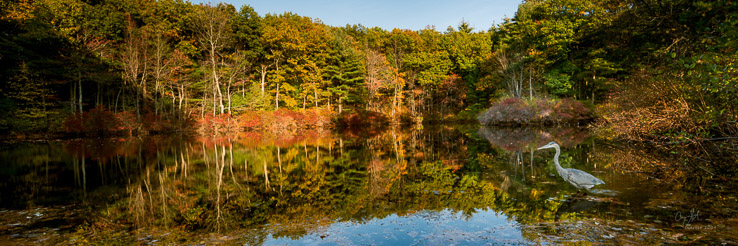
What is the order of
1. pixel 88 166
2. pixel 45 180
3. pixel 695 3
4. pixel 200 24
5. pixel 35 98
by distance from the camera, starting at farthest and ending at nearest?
pixel 200 24 → pixel 35 98 → pixel 88 166 → pixel 45 180 → pixel 695 3

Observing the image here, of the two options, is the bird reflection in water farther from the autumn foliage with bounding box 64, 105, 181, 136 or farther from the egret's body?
the autumn foliage with bounding box 64, 105, 181, 136

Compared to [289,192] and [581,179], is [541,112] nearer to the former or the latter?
[581,179]

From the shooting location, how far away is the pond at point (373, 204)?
4.48 m

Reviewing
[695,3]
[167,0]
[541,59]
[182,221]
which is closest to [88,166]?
[182,221]

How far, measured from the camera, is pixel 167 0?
3703cm

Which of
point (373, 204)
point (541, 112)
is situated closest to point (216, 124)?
point (373, 204)

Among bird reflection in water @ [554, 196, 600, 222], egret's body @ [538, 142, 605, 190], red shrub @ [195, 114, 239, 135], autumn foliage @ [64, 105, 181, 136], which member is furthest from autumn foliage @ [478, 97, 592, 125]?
autumn foliage @ [64, 105, 181, 136]

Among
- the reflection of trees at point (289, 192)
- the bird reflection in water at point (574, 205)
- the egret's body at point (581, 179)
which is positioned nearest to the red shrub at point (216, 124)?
the reflection of trees at point (289, 192)

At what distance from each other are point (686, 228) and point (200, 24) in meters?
33.6

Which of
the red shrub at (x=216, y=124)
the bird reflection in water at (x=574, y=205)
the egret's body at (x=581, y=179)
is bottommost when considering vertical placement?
the bird reflection in water at (x=574, y=205)

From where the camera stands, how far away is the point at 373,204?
244 inches

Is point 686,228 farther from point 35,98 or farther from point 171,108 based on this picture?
point 171,108

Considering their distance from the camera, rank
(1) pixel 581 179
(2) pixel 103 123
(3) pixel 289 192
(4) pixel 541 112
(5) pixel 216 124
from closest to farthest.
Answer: (1) pixel 581 179
(3) pixel 289 192
(2) pixel 103 123
(5) pixel 216 124
(4) pixel 541 112

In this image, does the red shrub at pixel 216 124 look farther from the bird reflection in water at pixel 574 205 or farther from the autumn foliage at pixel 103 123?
the bird reflection in water at pixel 574 205
